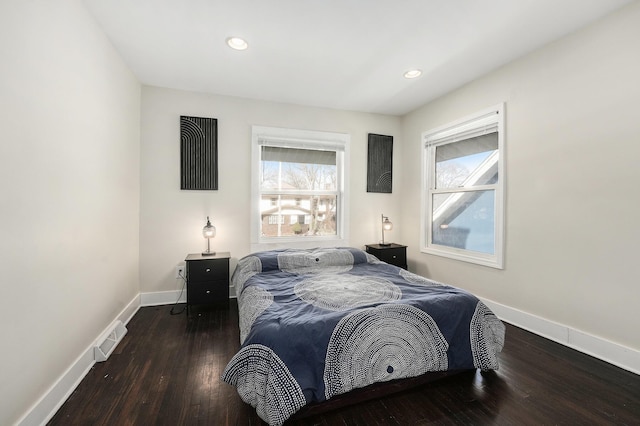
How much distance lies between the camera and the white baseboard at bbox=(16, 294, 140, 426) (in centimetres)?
141

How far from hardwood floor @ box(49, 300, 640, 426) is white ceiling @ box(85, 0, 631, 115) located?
2581 millimetres

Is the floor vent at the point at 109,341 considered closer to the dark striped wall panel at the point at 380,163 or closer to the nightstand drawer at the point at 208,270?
the nightstand drawer at the point at 208,270

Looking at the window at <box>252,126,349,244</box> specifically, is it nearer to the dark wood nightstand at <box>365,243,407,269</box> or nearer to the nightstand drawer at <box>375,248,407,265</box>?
the dark wood nightstand at <box>365,243,407,269</box>

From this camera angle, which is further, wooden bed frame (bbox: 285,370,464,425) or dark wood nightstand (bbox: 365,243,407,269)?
dark wood nightstand (bbox: 365,243,407,269)

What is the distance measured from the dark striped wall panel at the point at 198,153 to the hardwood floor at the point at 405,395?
1.84m

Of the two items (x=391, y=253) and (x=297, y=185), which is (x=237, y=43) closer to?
(x=297, y=185)

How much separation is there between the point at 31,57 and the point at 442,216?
3.94 meters

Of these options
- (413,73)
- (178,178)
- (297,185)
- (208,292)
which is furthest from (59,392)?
(413,73)

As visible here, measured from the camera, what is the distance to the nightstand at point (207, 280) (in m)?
2.96

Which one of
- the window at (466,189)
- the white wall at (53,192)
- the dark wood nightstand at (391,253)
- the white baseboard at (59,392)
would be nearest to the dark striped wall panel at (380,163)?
the window at (466,189)

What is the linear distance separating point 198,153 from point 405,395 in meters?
3.19

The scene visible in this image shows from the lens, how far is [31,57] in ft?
4.70

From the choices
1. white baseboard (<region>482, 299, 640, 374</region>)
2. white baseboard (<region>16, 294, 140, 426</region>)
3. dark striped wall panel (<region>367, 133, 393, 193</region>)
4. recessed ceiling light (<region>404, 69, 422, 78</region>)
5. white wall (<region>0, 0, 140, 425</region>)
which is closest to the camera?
white wall (<region>0, 0, 140, 425</region>)

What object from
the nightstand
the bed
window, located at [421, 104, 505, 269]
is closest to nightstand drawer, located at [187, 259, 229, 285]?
the nightstand
